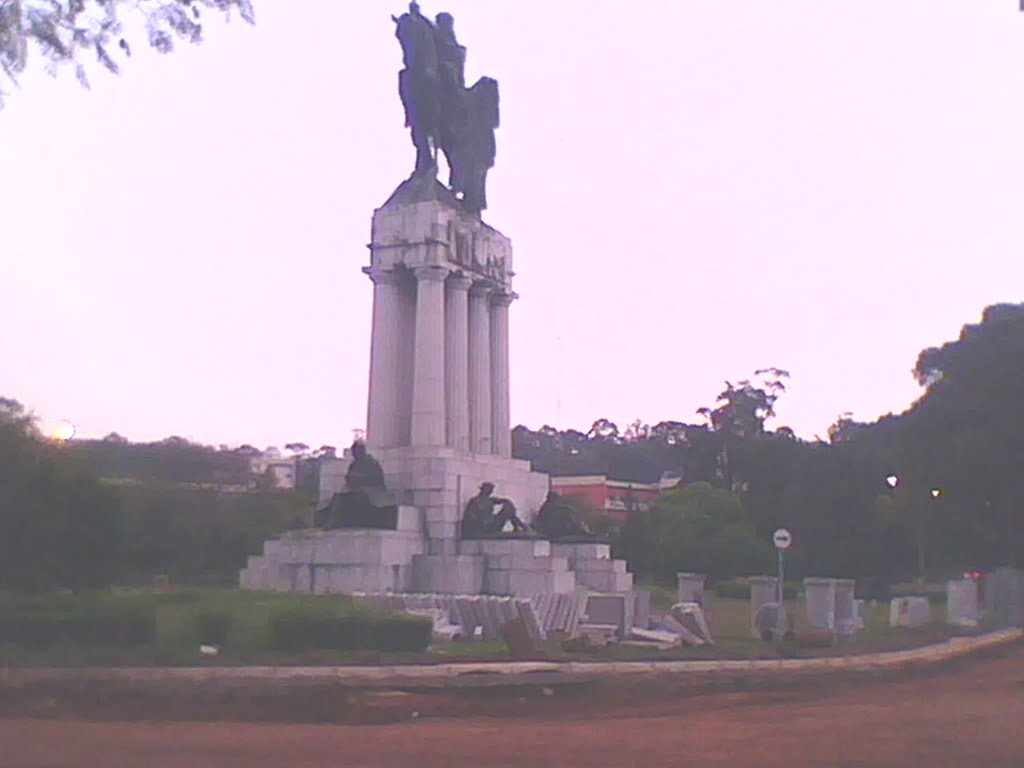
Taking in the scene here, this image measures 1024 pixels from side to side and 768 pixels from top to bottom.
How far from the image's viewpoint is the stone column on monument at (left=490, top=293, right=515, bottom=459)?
114ft

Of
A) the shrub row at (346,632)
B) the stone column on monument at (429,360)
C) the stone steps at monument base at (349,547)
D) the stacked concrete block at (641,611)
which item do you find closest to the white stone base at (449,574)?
the stone steps at monument base at (349,547)

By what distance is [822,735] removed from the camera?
12219mm

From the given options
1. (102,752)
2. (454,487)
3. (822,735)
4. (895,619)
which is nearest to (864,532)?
(895,619)

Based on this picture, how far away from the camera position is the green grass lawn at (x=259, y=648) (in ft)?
50.8

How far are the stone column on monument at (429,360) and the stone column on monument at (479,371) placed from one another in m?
2.18

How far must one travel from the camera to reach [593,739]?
11820mm

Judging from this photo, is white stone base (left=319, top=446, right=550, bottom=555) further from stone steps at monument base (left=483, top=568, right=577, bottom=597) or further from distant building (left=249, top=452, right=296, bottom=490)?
distant building (left=249, top=452, right=296, bottom=490)

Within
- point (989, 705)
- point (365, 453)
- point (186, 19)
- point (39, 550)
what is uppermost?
point (186, 19)

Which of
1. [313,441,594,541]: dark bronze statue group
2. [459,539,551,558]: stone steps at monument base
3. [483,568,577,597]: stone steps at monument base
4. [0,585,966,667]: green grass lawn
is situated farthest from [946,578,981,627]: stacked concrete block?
[459,539,551,558]: stone steps at monument base

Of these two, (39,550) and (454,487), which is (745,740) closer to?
(39,550)

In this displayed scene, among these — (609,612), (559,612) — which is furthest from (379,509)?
(609,612)

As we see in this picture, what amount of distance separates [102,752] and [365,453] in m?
20.1

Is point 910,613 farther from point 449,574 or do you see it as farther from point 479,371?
point 479,371

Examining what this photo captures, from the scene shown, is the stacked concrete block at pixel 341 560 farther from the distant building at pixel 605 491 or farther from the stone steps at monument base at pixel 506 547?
the distant building at pixel 605 491
